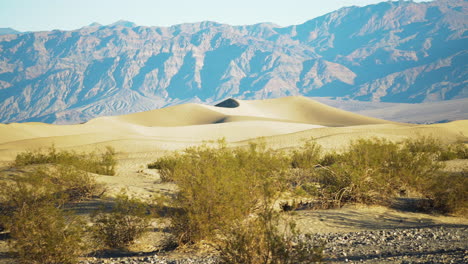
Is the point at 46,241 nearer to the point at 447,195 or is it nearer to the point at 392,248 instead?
the point at 392,248

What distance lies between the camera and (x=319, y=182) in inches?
516

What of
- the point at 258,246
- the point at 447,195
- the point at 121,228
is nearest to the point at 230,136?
the point at 447,195

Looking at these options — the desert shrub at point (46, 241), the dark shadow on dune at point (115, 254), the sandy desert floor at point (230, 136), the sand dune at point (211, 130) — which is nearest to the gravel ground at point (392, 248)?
the dark shadow on dune at point (115, 254)

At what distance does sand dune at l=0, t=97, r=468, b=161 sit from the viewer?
36625 mm

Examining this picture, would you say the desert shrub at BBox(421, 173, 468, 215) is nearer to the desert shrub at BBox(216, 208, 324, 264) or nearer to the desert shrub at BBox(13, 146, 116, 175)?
the desert shrub at BBox(216, 208, 324, 264)

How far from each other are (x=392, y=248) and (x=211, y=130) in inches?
2017

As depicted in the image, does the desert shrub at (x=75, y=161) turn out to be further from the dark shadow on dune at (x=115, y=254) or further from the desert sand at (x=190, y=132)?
the dark shadow on dune at (x=115, y=254)

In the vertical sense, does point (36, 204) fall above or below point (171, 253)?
above

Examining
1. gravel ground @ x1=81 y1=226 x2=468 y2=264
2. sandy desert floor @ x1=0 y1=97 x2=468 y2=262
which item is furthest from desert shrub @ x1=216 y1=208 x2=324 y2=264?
sandy desert floor @ x1=0 y1=97 x2=468 y2=262

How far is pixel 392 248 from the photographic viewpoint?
7910mm

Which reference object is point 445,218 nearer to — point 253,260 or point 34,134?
point 253,260

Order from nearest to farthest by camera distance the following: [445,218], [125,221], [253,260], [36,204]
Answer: [253,260], [125,221], [36,204], [445,218]

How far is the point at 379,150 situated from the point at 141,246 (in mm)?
7696

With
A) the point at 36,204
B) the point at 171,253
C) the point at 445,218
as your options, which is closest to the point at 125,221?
the point at 171,253
